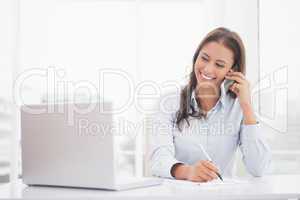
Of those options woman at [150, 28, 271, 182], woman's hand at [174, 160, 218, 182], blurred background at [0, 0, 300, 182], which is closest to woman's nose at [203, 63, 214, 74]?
woman at [150, 28, 271, 182]

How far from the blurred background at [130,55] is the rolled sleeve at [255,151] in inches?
50.1

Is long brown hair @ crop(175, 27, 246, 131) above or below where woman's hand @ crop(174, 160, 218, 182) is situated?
above

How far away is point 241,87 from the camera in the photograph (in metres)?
1.97

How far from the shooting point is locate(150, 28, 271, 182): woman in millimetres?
1963

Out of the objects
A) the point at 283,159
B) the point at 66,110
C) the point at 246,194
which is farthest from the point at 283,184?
the point at 283,159

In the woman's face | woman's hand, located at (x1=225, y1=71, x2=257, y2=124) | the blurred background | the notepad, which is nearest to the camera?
the notepad

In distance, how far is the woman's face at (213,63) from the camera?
206cm

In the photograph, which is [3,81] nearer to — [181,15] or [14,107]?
[14,107]

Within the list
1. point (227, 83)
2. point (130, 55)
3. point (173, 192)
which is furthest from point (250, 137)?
point (130, 55)

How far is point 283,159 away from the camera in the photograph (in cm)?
331

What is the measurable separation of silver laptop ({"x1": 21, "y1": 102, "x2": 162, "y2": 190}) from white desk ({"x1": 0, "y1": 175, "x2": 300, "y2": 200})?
33 mm

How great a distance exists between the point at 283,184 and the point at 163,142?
55 centimetres

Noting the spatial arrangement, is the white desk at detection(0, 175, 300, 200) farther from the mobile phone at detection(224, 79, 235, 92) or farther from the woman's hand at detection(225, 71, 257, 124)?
the mobile phone at detection(224, 79, 235, 92)

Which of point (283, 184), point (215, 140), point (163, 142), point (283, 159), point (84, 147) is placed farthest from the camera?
point (283, 159)
